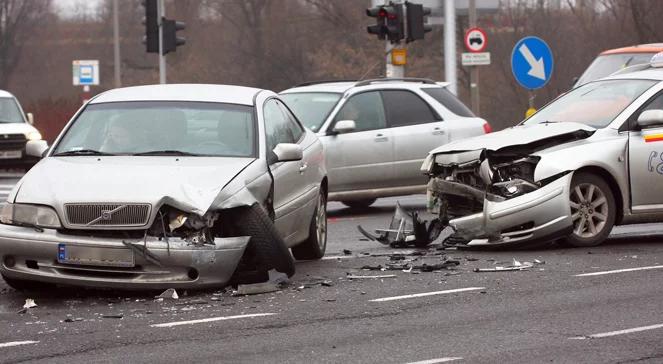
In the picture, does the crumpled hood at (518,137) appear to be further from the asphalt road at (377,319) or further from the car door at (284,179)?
the car door at (284,179)

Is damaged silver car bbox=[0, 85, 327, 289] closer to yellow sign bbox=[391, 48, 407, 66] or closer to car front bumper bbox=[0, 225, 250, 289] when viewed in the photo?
car front bumper bbox=[0, 225, 250, 289]

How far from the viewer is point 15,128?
27.9 meters

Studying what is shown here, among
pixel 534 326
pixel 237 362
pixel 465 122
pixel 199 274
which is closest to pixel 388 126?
pixel 465 122

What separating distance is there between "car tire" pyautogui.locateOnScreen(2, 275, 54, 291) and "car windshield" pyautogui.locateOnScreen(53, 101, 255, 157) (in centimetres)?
114

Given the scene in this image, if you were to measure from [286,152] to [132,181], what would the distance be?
4.65 ft

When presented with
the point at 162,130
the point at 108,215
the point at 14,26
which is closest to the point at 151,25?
the point at 162,130

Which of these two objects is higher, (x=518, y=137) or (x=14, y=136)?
(x=14, y=136)

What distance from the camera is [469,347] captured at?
742 cm

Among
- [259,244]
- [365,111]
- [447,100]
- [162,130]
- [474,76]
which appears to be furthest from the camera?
[474,76]

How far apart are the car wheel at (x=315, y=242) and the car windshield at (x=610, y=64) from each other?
11268 millimetres

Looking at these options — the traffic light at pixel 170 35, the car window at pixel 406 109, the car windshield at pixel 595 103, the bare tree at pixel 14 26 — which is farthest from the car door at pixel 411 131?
the bare tree at pixel 14 26

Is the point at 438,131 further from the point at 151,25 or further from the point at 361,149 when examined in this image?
the point at 151,25

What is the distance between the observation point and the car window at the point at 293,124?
38.7ft

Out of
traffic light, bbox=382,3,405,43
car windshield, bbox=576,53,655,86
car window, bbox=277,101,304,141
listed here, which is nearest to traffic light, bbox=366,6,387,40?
traffic light, bbox=382,3,405,43
